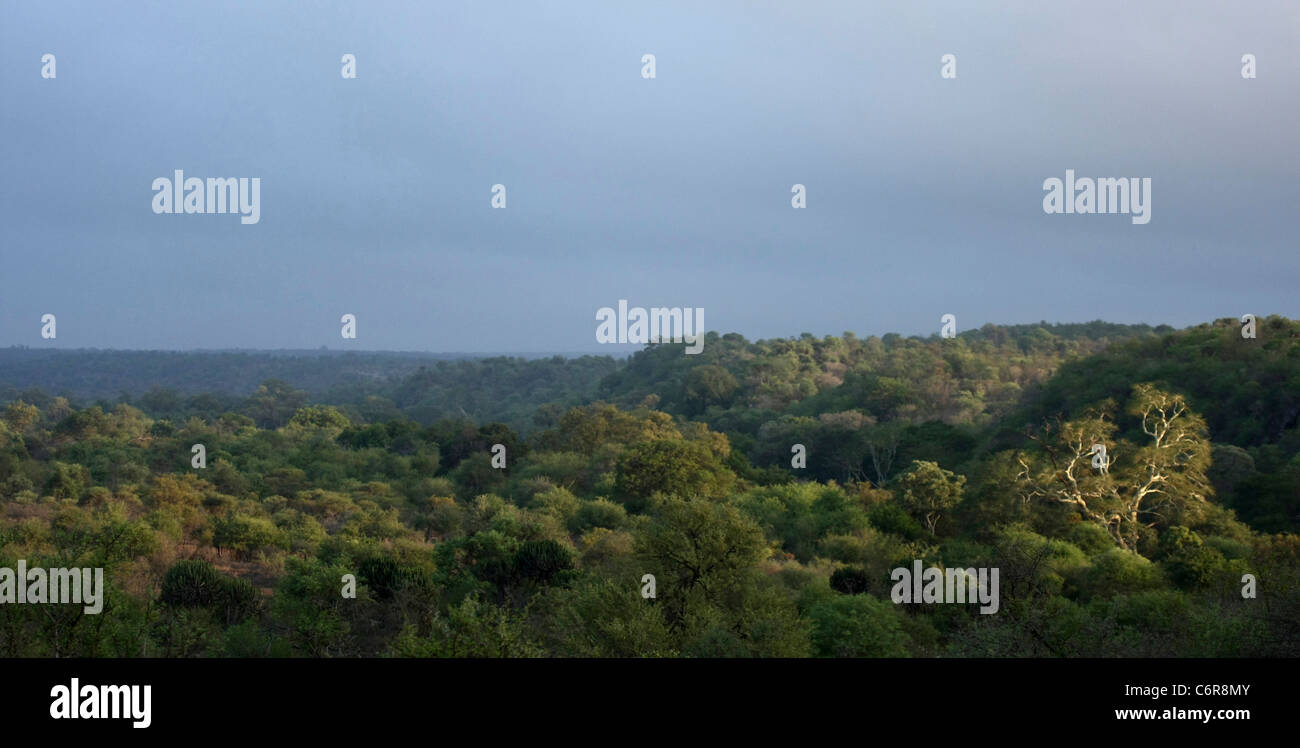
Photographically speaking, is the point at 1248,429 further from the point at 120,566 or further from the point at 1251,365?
the point at 120,566

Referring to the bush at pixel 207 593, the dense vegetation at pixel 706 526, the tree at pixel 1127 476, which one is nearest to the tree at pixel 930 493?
the dense vegetation at pixel 706 526

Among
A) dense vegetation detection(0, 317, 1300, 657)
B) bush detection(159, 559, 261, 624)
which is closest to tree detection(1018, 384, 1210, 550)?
dense vegetation detection(0, 317, 1300, 657)

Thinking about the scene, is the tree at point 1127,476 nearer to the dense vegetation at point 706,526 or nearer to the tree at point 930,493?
the dense vegetation at point 706,526

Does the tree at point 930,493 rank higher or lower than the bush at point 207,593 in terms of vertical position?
higher

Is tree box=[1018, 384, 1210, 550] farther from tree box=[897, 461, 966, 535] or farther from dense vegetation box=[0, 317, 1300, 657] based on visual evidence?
tree box=[897, 461, 966, 535]

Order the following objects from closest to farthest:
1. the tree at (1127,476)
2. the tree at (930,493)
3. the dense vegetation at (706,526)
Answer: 1. the dense vegetation at (706,526)
2. the tree at (1127,476)
3. the tree at (930,493)

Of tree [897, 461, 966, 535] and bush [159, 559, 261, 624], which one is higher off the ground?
tree [897, 461, 966, 535]

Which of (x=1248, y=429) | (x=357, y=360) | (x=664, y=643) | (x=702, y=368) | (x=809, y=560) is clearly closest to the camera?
(x=664, y=643)
